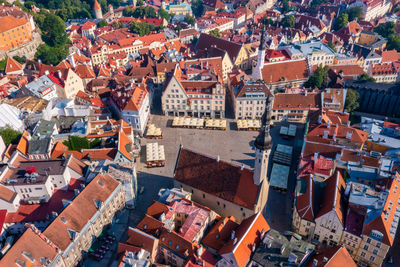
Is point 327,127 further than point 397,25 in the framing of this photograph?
No

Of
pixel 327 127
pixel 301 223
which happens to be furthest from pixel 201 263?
pixel 327 127

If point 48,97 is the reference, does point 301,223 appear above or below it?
below

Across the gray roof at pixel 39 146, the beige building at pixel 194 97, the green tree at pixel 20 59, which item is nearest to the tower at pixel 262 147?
the beige building at pixel 194 97

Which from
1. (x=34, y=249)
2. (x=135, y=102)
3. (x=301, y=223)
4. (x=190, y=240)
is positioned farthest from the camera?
(x=135, y=102)

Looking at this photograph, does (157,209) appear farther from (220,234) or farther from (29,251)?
(29,251)

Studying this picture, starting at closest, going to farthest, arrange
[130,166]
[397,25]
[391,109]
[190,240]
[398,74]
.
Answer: [190,240]
[130,166]
[391,109]
[398,74]
[397,25]

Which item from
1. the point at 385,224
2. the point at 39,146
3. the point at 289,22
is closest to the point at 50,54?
the point at 39,146

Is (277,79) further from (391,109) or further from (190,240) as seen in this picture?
(190,240)
